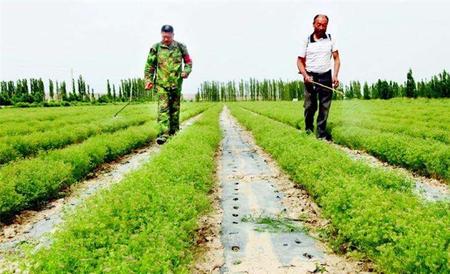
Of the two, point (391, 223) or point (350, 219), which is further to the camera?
point (350, 219)

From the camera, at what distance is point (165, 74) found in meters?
10.5

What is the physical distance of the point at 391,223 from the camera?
3506mm

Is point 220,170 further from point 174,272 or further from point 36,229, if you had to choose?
point 174,272

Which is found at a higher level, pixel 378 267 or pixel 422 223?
pixel 422 223

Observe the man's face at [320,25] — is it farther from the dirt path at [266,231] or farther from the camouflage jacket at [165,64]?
the dirt path at [266,231]

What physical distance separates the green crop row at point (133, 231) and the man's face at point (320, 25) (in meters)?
5.59

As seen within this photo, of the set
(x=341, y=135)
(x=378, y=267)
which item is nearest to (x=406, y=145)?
(x=341, y=135)

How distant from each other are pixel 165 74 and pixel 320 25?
137 inches

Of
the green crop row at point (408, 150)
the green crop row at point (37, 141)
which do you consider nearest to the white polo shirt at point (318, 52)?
the green crop row at point (408, 150)

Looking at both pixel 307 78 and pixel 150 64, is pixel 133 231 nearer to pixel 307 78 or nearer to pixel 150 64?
pixel 307 78

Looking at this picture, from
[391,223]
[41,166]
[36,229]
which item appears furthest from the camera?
[41,166]

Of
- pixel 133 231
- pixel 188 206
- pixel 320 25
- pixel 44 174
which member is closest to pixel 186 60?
pixel 320 25

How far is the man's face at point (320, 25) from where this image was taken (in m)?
9.57

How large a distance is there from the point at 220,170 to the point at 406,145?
2.97 metres
